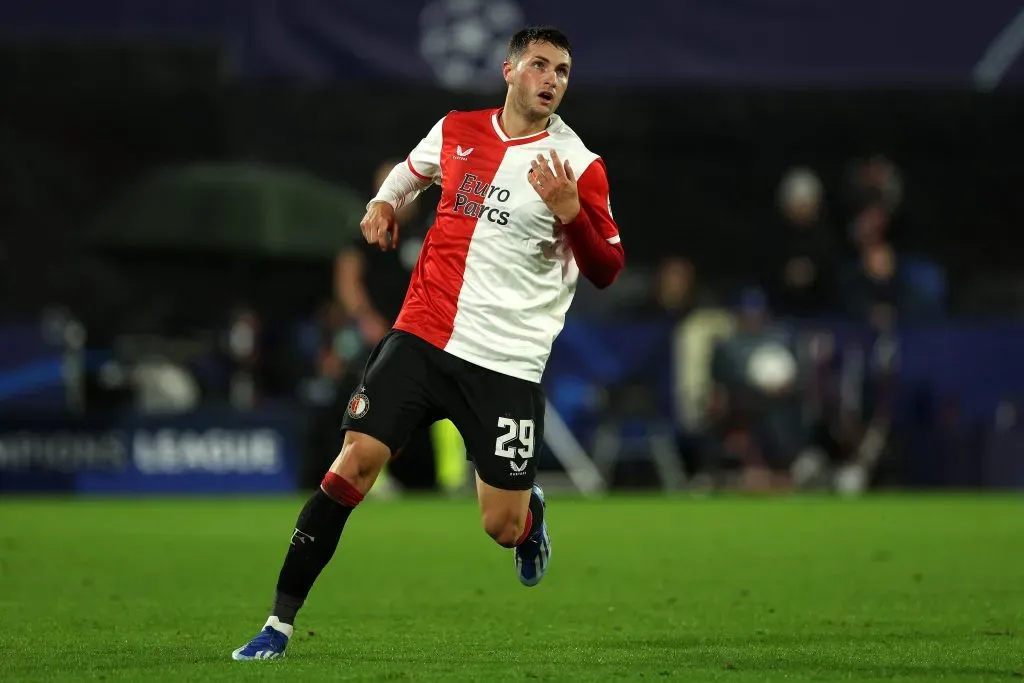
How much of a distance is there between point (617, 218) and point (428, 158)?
13119 mm

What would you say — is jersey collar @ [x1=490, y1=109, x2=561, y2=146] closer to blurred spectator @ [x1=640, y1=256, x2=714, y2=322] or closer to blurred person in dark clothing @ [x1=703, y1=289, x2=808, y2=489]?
blurred person in dark clothing @ [x1=703, y1=289, x2=808, y2=489]

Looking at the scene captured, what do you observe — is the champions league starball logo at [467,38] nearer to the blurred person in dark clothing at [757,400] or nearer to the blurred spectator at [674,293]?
the blurred spectator at [674,293]

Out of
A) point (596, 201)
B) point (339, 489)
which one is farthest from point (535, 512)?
point (596, 201)

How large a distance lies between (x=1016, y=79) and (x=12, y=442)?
34.7 feet

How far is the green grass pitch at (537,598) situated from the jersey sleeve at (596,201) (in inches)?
64.0

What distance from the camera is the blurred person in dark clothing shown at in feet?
59.9

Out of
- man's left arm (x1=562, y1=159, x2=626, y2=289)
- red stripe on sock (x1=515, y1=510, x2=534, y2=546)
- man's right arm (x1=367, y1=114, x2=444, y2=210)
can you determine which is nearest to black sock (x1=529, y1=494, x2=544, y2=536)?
red stripe on sock (x1=515, y1=510, x2=534, y2=546)

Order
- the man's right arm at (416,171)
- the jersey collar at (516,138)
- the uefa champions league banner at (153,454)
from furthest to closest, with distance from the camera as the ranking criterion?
the uefa champions league banner at (153,454) < the man's right arm at (416,171) < the jersey collar at (516,138)

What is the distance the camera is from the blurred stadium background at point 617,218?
17.9 meters

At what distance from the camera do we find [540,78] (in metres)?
7.21

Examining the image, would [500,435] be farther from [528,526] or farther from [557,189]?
[557,189]

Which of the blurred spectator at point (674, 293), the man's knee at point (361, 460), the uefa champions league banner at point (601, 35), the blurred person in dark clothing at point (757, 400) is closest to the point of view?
the man's knee at point (361, 460)

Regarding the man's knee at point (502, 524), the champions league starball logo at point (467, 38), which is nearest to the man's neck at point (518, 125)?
the man's knee at point (502, 524)

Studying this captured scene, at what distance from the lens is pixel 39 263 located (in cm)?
2012
